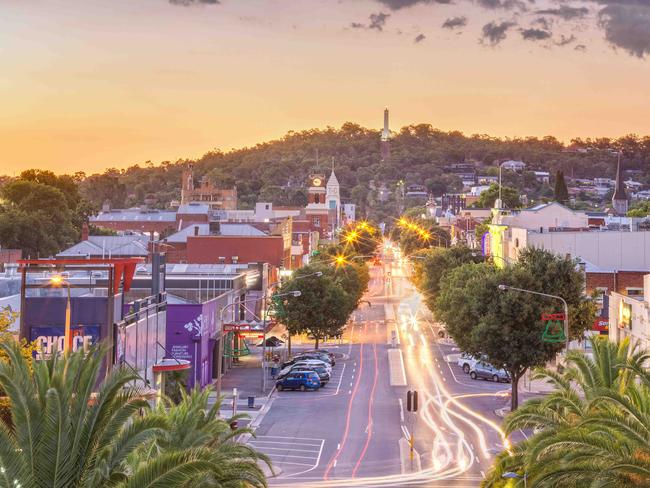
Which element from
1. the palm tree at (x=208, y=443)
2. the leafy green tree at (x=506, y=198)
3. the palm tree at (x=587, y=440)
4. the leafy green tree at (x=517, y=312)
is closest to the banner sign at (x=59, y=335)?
the palm tree at (x=208, y=443)

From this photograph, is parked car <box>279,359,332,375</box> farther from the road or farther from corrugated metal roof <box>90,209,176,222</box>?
corrugated metal roof <box>90,209,176,222</box>

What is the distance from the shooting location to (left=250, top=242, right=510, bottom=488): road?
1635 inches

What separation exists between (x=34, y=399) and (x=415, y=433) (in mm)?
34359

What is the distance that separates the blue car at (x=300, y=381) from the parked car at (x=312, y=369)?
1.76ft

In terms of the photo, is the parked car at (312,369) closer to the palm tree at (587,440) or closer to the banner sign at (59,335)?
the banner sign at (59,335)

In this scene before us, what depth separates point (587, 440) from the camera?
23500 millimetres

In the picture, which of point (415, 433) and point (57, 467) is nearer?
point (57, 467)

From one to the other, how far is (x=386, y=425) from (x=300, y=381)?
45.0 ft

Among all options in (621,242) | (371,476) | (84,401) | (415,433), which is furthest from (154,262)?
(621,242)

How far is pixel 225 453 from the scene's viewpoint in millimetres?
25828

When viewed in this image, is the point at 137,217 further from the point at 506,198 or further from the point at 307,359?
the point at 307,359

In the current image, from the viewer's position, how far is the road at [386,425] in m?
41.5

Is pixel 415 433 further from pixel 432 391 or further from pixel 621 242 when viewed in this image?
pixel 621 242

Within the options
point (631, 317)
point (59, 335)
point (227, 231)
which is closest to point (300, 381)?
point (631, 317)
